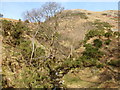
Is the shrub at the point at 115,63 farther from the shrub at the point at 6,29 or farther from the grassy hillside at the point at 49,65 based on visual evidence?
the shrub at the point at 6,29

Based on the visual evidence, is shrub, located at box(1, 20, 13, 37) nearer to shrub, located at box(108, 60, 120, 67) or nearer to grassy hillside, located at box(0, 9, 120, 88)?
grassy hillside, located at box(0, 9, 120, 88)

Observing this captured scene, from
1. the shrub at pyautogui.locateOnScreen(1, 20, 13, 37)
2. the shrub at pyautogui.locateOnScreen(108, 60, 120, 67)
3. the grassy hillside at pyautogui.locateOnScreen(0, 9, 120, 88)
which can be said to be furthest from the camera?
the shrub at pyautogui.locateOnScreen(1, 20, 13, 37)

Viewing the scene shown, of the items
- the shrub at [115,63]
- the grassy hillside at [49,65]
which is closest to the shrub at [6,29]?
the grassy hillside at [49,65]

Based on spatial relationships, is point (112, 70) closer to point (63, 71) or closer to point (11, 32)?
point (63, 71)

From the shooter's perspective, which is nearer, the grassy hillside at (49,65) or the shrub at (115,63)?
the grassy hillside at (49,65)

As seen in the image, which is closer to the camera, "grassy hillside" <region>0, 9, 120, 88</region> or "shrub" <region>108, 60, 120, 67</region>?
"grassy hillside" <region>0, 9, 120, 88</region>

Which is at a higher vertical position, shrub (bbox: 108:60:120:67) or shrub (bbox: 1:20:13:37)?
shrub (bbox: 1:20:13:37)

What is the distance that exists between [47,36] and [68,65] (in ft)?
10.5

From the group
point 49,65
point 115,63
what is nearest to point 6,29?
point 49,65

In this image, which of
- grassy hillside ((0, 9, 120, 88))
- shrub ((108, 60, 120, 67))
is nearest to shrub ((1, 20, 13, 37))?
grassy hillside ((0, 9, 120, 88))

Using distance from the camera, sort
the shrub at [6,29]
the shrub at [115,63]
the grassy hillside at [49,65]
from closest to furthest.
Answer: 1. the grassy hillside at [49,65]
2. the shrub at [115,63]
3. the shrub at [6,29]

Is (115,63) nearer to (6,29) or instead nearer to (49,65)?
(49,65)

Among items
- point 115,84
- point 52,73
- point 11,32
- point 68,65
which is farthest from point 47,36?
point 115,84

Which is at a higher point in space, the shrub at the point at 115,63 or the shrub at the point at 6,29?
the shrub at the point at 6,29
